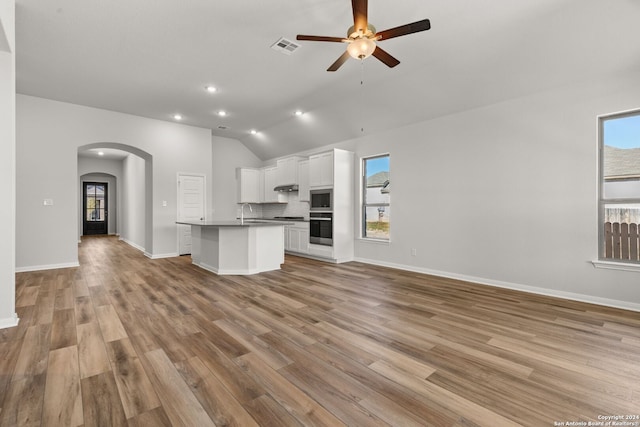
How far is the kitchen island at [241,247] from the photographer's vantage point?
5.03 meters

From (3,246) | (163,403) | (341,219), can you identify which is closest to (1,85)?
(3,246)

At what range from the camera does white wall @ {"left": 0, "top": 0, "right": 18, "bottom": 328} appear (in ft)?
9.04

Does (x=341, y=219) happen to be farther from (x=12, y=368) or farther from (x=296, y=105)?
(x=12, y=368)

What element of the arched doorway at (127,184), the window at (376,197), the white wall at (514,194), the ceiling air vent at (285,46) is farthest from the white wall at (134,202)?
the white wall at (514,194)

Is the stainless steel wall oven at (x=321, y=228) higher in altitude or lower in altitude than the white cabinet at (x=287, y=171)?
lower

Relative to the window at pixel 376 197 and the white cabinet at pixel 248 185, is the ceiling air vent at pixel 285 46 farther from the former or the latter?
the white cabinet at pixel 248 185

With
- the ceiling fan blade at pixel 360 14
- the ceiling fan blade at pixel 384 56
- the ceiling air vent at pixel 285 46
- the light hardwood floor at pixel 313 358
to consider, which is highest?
the ceiling air vent at pixel 285 46

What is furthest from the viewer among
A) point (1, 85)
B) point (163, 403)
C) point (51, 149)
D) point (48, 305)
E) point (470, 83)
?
point (51, 149)

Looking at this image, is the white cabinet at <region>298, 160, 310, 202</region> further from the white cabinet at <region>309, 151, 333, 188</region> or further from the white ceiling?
the white ceiling

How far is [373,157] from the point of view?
6227 millimetres

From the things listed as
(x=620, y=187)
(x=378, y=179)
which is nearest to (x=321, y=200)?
(x=378, y=179)

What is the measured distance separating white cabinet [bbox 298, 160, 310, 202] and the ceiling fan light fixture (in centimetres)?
432

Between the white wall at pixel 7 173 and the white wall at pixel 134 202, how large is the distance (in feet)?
17.8

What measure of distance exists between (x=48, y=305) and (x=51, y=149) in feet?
11.7
